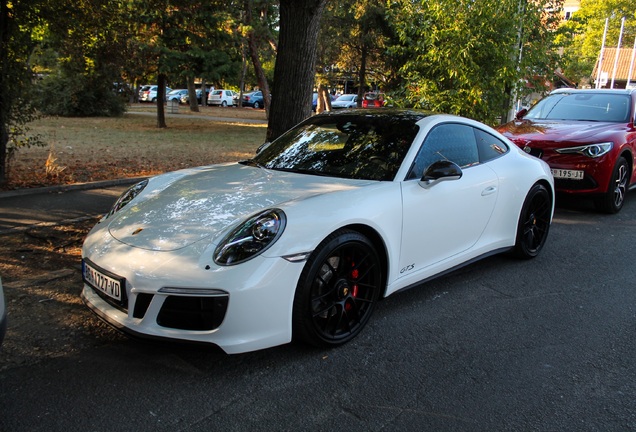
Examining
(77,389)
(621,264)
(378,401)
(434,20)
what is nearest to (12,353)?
(77,389)

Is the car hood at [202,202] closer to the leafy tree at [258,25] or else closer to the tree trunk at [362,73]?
the leafy tree at [258,25]

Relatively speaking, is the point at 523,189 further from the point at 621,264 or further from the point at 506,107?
the point at 506,107

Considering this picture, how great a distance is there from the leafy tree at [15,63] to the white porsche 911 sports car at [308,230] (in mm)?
4132

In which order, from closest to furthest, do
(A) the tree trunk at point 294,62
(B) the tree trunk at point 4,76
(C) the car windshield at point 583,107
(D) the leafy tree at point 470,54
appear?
(A) the tree trunk at point 294,62 → (B) the tree trunk at point 4,76 → (C) the car windshield at point 583,107 → (D) the leafy tree at point 470,54

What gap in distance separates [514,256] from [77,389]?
4.04 meters

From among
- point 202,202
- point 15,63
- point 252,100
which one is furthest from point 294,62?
point 252,100

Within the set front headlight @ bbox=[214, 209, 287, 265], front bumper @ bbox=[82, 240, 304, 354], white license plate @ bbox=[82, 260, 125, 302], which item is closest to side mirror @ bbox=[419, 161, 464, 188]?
front headlight @ bbox=[214, 209, 287, 265]

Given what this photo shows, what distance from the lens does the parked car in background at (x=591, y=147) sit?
692 cm

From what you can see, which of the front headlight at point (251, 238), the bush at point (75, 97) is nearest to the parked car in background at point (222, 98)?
the bush at point (75, 97)

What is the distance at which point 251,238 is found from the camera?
9.64ft

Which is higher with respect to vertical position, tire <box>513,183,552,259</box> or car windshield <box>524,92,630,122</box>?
car windshield <box>524,92,630,122</box>

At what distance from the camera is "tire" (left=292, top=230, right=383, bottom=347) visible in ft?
9.87

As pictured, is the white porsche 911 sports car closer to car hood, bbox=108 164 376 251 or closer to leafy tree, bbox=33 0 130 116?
car hood, bbox=108 164 376 251

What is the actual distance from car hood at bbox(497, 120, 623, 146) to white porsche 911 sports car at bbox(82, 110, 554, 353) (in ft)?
8.49
